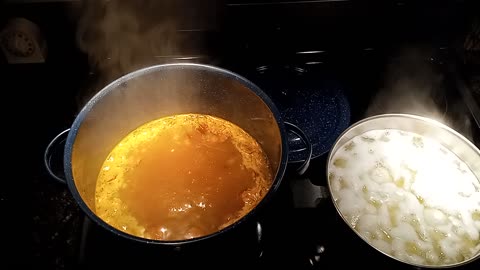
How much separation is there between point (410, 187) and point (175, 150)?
1186mm

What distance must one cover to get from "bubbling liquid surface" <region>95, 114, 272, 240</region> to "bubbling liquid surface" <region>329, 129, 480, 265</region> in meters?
0.42

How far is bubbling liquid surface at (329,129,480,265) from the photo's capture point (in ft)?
5.57

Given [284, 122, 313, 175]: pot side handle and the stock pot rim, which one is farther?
[284, 122, 313, 175]: pot side handle

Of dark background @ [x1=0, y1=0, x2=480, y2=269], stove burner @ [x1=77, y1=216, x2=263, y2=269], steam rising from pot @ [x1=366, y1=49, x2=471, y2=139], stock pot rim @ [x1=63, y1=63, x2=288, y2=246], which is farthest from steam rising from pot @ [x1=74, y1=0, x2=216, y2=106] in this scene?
steam rising from pot @ [x1=366, y1=49, x2=471, y2=139]

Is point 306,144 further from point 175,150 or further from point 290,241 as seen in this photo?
point 175,150

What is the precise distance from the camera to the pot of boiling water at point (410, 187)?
170 centimetres

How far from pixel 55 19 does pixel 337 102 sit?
174 cm

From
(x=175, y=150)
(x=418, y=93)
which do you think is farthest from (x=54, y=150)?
(x=418, y=93)

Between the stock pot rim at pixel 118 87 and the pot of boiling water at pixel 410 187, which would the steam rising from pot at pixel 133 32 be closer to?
the stock pot rim at pixel 118 87

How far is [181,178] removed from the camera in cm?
189

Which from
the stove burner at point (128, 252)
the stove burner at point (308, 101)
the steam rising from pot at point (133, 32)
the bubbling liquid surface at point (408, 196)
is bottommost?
the stove burner at point (128, 252)

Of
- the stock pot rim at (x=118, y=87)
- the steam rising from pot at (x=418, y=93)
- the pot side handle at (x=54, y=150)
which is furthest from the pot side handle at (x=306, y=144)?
the pot side handle at (x=54, y=150)

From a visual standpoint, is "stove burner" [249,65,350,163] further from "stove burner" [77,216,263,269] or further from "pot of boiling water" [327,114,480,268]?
"stove burner" [77,216,263,269]

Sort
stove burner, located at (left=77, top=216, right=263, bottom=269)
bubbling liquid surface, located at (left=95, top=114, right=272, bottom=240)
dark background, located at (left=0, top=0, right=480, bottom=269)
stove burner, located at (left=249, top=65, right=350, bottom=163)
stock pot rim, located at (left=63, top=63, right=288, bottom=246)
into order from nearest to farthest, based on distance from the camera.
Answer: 1. stock pot rim, located at (left=63, top=63, right=288, bottom=246)
2. stove burner, located at (left=77, top=216, right=263, bottom=269)
3. bubbling liquid surface, located at (left=95, top=114, right=272, bottom=240)
4. dark background, located at (left=0, top=0, right=480, bottom=269)
5. stove burner, located at (left=249, top=65, right=350, bottom=163)
